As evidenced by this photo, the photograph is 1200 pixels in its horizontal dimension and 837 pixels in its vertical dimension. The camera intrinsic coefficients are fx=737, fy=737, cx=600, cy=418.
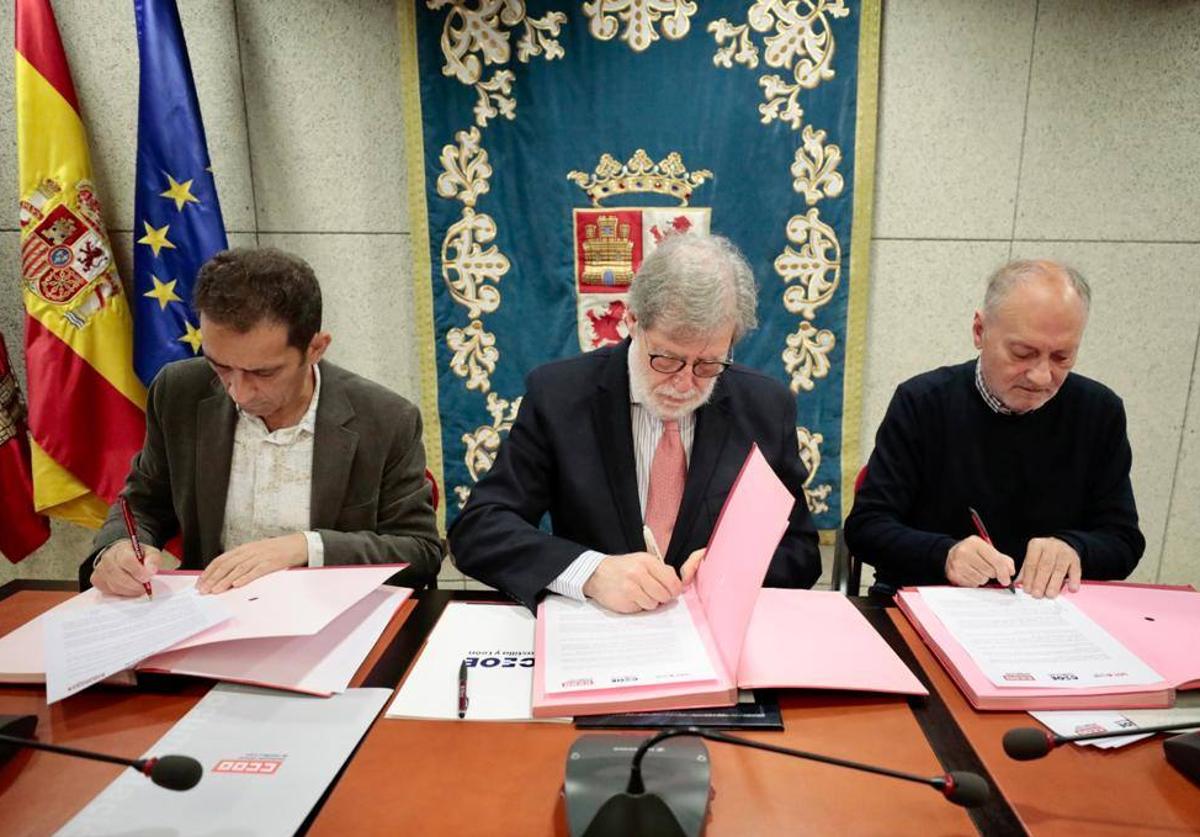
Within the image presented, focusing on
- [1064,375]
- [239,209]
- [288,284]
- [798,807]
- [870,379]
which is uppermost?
[239,209]

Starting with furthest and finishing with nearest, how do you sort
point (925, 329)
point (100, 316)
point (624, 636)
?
point (925, 329) < point (100, 316) < point (624, 636)

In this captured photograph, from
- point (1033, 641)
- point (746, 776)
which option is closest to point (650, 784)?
point (746, 776)

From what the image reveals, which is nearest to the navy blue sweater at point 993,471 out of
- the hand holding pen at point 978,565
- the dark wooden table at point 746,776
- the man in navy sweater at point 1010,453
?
the man in navy sweater at point 1010,453

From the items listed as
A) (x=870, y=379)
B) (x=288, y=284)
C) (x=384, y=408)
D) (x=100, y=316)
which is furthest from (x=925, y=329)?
(x=100, y=316)

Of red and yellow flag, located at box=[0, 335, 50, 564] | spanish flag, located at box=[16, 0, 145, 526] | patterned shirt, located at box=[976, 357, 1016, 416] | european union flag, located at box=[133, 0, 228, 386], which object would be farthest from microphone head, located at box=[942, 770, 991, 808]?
red and yellow flag, located at box=[0, 335, 50, 564]

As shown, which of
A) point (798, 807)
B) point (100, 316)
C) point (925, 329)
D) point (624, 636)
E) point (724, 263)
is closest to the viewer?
point (798, 807)

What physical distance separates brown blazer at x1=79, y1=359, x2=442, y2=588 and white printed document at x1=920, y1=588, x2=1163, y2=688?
1091 mm

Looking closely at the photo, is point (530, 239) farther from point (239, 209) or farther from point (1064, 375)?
point (1064, 375)

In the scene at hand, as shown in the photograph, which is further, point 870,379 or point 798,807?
point 870,379

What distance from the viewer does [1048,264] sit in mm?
1654

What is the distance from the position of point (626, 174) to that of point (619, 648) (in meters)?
2.01

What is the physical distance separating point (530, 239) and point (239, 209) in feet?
3.74

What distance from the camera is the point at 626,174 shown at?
270 cm

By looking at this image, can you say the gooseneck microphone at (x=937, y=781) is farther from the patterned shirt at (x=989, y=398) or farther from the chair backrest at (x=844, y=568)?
the patterned shirt at (x=989, y=398)
